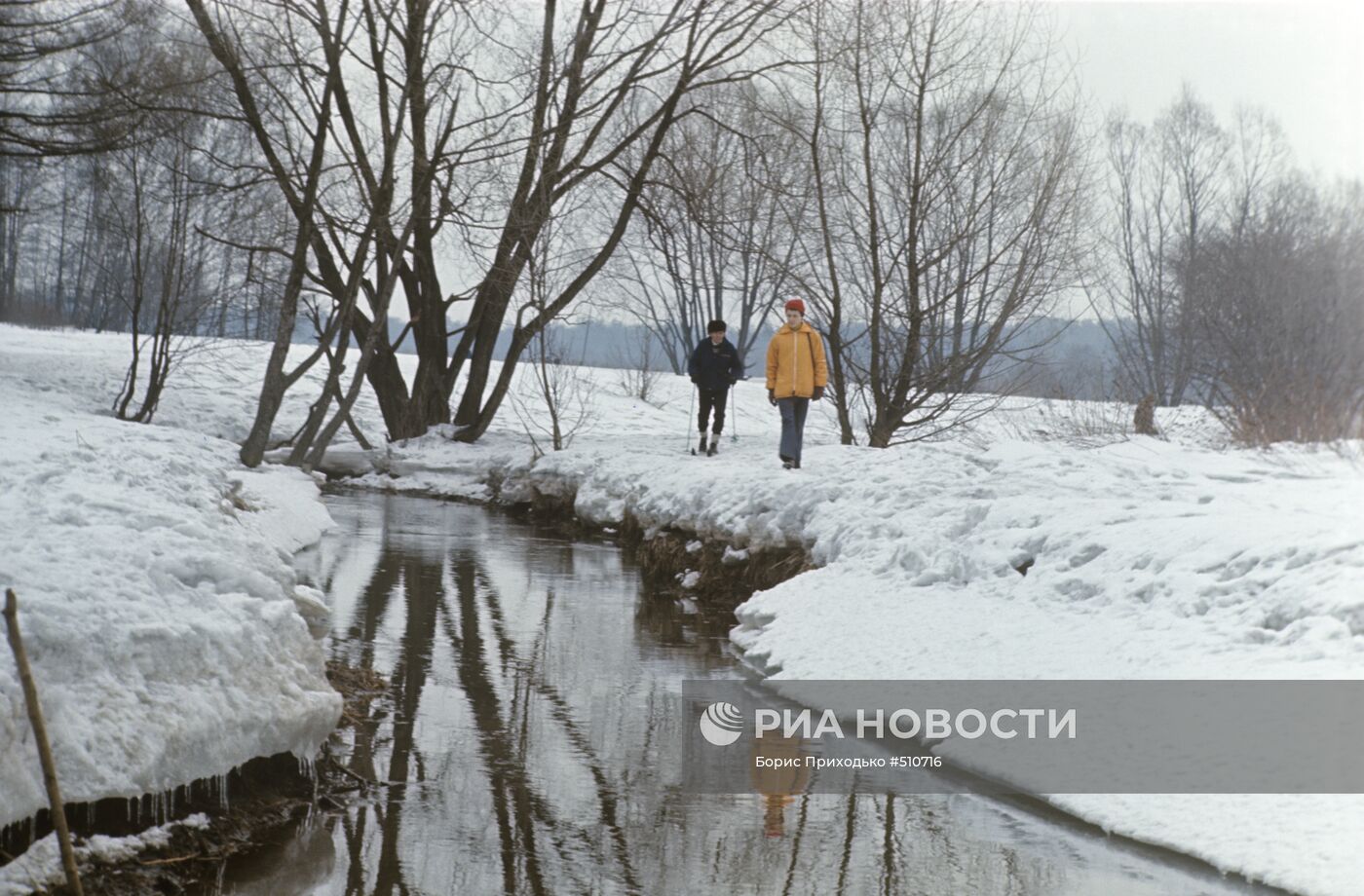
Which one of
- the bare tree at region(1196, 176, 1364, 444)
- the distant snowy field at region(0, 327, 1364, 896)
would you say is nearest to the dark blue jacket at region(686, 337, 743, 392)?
the distant snowy field at region(0, 327, 1364, 896)

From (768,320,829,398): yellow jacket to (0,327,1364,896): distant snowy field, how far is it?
86 centimetres

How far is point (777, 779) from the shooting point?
574 cm

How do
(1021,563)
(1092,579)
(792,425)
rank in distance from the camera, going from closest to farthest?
(1092,579), (1021,563), (792,425)

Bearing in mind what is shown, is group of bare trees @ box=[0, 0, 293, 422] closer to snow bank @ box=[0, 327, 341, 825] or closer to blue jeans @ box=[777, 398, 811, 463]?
blue jeans @ box=[777, 398, 811, 463]

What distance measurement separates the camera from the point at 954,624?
7500 mm

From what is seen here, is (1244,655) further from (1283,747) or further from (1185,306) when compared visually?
(1185,306)

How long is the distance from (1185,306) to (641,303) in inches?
666

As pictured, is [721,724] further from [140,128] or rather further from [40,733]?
[140,128]

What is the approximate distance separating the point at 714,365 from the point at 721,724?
9.91 meters

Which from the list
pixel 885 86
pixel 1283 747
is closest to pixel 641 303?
pixel 885 86

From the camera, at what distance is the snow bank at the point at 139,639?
3979 mm

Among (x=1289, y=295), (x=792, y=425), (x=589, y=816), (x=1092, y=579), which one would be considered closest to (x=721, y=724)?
(x=589, y=816)

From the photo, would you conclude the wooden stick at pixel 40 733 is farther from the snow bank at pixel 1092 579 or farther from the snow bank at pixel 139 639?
the snow bank at pixel 1092 579

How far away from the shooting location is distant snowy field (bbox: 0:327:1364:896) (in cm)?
482
